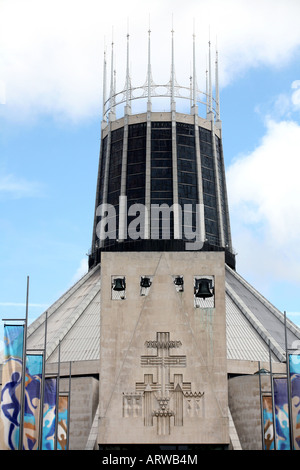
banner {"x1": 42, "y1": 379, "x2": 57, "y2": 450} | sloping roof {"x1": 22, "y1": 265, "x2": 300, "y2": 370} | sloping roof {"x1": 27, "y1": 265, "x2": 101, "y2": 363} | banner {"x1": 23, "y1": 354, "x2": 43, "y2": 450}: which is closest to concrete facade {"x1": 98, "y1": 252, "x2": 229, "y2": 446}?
banner {"x1": 23, "y1": 354, "x2": 43, "y2": 450}

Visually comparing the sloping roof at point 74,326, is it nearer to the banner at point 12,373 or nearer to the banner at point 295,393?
the banner at point 295,393

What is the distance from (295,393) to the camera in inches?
1939

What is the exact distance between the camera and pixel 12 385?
4528 cm

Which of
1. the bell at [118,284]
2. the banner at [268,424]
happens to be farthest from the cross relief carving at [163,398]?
the banner at [268,424]

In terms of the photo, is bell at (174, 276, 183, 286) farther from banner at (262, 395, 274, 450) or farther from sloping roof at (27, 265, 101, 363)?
sloping roof at (27, 265, 101, 363)

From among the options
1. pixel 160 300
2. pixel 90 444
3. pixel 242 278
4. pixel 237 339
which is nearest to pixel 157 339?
pixel 160 300

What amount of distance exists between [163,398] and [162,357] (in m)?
2.11

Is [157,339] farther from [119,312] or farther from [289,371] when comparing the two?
[289,371]

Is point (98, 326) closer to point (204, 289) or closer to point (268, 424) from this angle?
point (268, 424)

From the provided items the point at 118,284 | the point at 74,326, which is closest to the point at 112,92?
the point at 74,326

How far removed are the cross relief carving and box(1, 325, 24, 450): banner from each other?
5.43 m

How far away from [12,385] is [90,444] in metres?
11.3

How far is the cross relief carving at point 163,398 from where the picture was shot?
45375 millimetres

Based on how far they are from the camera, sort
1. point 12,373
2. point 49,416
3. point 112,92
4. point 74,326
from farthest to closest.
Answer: point 112,92, point 74,326, point 49,416, point 12,373
